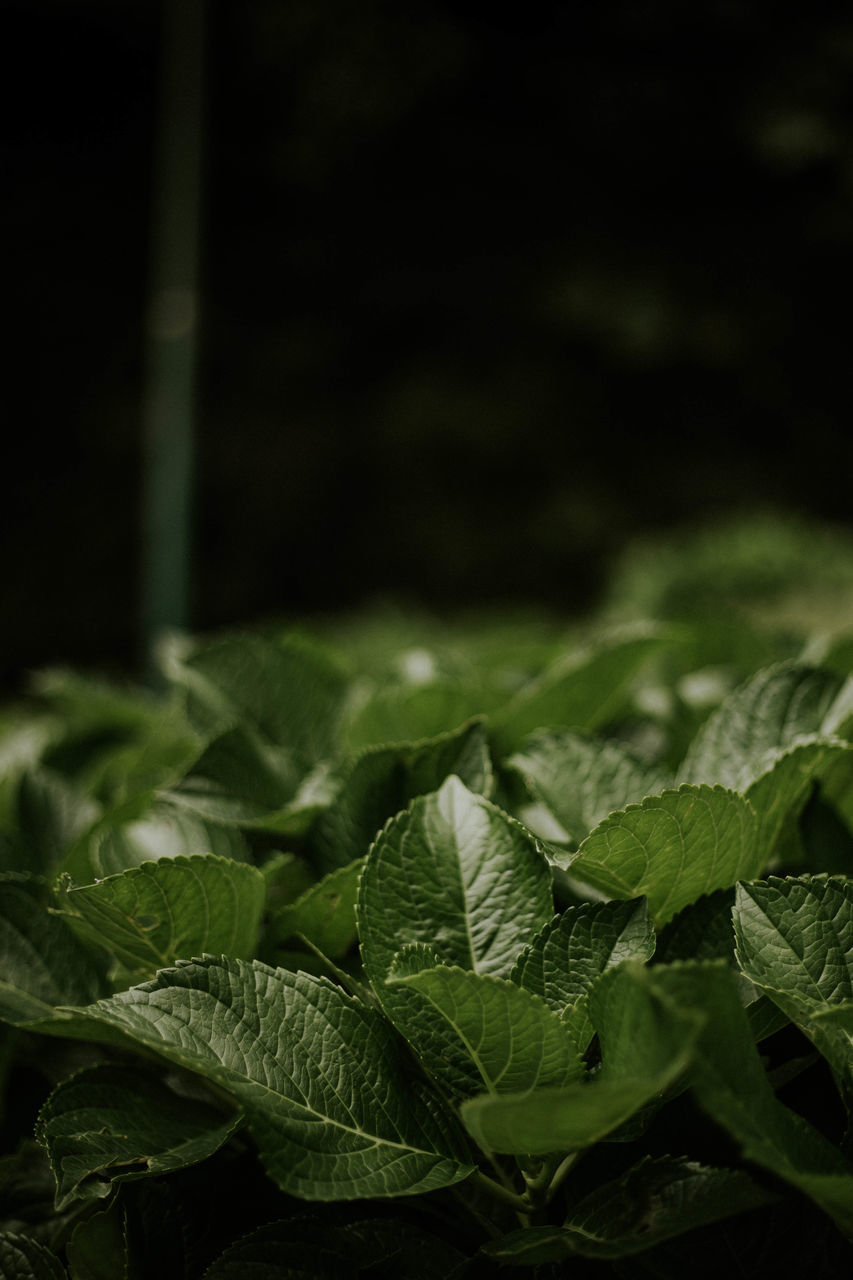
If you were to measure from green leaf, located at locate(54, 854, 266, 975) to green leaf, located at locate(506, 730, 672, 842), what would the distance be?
0.50ft

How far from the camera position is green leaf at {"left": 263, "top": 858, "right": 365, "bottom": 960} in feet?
1.47

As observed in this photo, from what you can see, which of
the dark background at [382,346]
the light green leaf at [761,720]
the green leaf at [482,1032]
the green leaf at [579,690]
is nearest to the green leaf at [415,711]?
the green leaf at [579,690]

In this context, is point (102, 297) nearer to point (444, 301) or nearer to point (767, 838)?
point (444, 301)

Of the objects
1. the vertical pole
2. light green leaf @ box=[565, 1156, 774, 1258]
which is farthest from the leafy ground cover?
the vertical pole

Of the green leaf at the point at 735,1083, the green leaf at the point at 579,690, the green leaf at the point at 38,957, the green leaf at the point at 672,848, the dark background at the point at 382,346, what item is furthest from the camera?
the dark background at the point at 382,346

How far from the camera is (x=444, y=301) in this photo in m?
6.77

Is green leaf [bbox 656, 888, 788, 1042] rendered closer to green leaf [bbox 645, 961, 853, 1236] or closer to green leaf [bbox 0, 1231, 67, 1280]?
green leaf [bbox 645, 961, 853, 1236]

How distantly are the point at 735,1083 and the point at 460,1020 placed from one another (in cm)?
10

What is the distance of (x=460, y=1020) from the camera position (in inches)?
14.2

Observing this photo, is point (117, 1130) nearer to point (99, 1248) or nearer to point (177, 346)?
point (99, 1248)

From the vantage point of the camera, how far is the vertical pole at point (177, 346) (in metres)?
3.16

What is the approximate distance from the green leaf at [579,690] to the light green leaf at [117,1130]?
0.28m

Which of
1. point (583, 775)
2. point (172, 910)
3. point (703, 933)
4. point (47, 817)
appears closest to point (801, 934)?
point (703, 933)

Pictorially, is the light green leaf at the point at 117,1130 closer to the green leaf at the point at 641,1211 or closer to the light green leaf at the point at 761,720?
the green leaf at the point at 641,1211
